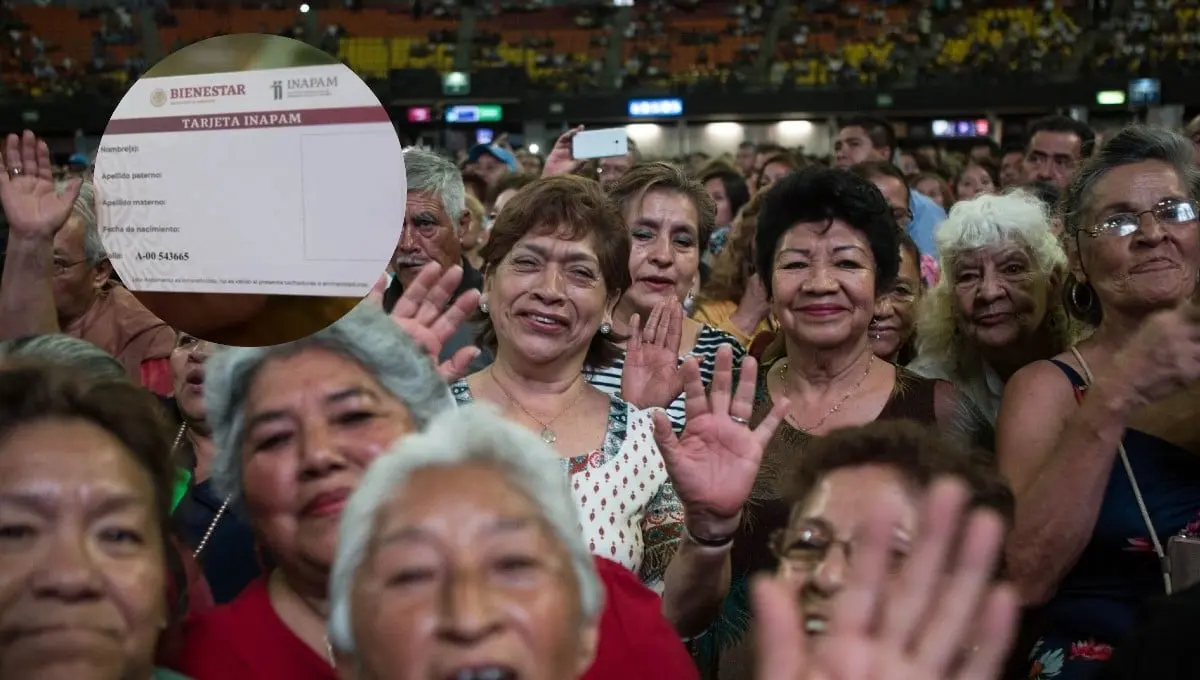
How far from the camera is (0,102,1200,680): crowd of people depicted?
1225 mm

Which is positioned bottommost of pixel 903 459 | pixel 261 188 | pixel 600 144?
pixel 903 459

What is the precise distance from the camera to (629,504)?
2.28 meters

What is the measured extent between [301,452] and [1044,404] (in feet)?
4.42

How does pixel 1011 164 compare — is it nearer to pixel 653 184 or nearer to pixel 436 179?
pixel 653 184

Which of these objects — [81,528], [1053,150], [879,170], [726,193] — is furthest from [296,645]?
[726,193]

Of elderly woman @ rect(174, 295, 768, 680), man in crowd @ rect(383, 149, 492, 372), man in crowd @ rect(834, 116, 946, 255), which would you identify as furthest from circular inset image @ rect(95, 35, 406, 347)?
man in crowd @ rect(834, 116, 946, 255)

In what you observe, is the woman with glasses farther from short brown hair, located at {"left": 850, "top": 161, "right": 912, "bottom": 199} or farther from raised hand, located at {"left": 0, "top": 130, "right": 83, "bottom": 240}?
short brown hair, located at {"left": 850, "top": 161, "right": 912, "bottom": 199}

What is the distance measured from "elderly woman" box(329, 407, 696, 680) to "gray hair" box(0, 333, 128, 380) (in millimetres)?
365

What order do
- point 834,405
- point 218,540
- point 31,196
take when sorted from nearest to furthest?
point 218,540 → point 31,196 → point 834,405

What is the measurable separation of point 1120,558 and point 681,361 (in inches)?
48.2

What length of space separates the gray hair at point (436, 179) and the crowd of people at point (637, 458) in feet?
2.02

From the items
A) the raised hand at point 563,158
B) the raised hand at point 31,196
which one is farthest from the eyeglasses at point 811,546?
the raised hand at point 563,158

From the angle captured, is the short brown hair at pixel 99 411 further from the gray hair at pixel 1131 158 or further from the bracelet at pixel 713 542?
the gray hair at pixel 1131 158

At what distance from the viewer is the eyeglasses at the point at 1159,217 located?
88.8 inches
